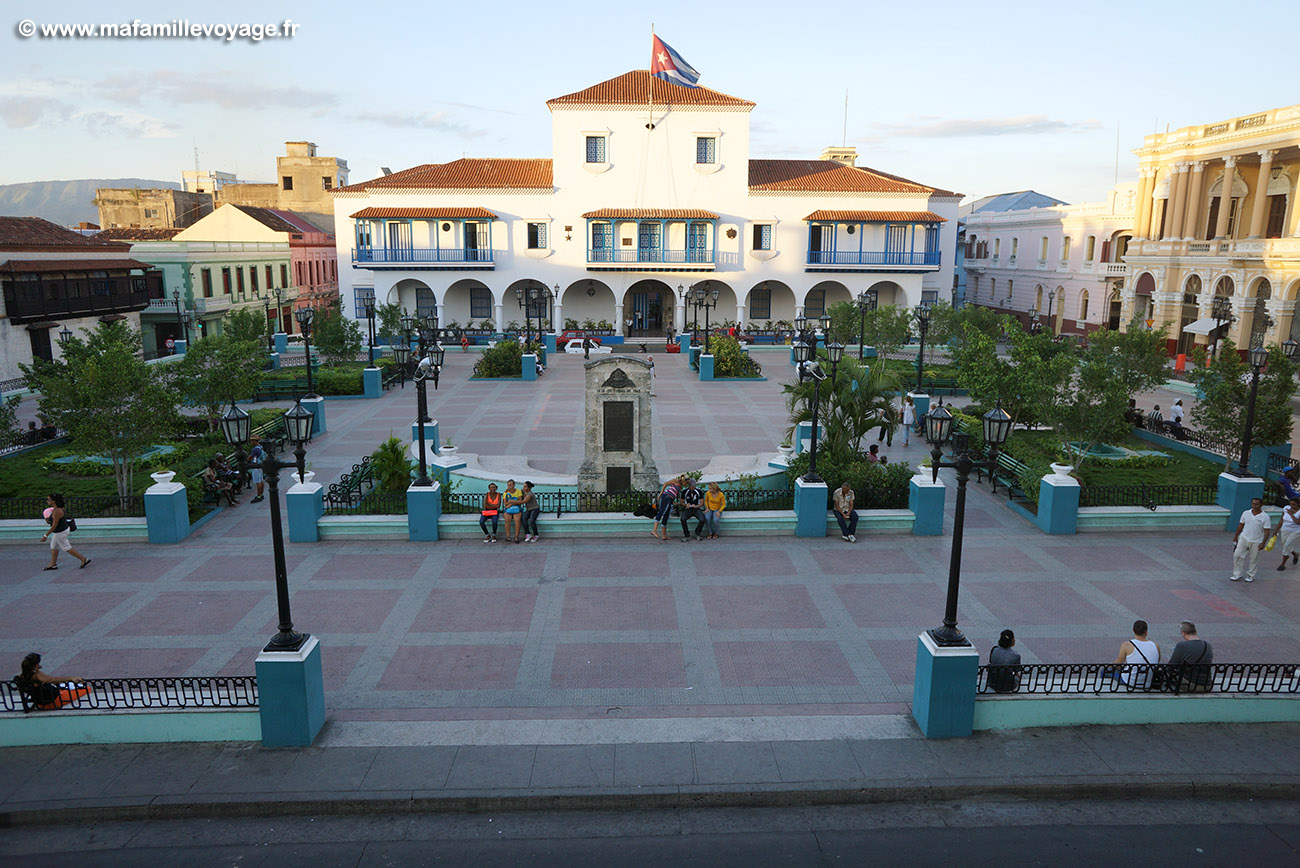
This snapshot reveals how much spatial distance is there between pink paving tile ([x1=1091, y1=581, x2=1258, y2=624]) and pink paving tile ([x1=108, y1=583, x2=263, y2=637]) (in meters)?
12.7

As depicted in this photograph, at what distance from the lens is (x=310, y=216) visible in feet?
225

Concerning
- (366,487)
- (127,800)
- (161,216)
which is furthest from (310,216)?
(127,800)

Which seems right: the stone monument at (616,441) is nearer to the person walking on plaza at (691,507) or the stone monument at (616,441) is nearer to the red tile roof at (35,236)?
the person walking on plaza at (691,507)

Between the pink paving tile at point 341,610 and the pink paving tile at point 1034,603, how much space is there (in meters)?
8.52

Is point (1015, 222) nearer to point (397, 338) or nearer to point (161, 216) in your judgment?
point (397, 338)

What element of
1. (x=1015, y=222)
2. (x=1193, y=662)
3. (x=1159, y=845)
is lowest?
(x=1159, y=845)

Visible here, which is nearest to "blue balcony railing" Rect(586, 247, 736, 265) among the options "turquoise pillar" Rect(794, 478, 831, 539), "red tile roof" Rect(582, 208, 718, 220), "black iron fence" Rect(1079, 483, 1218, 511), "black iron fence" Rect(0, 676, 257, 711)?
"red tile roof" Rect(582, 208, 718, 220)

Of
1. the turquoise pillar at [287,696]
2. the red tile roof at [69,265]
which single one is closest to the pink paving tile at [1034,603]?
the turquoise pillar at [287,696]

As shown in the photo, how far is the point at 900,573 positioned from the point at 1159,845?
6.27 m

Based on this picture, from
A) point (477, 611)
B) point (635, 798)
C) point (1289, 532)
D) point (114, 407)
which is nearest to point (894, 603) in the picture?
point (635, 798)

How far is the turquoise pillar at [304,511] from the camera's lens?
1461 centimetres

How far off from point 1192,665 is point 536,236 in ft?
141

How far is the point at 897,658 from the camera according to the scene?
1079 centimetres

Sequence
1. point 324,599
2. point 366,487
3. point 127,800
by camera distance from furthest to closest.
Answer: point 366,487, point 324,599, point 127,800
